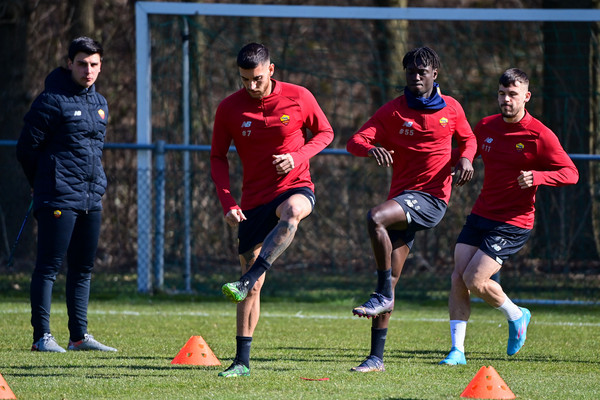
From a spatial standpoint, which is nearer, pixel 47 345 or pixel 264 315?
pixel 47 345

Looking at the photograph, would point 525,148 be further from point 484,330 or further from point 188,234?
point 188,234

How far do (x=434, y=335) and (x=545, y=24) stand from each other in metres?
6.91

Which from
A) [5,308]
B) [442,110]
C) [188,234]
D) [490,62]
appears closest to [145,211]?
[188,234]

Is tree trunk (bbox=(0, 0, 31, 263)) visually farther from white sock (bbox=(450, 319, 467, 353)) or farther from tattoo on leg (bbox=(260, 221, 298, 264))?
tattoo on leg (bbox=(260, 221, 298, 264))

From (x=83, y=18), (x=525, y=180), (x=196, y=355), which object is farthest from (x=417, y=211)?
(x=83, y=18)

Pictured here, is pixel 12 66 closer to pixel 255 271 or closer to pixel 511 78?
pixel 511 78

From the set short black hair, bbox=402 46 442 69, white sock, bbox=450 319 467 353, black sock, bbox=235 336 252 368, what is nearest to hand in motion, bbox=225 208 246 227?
black sock, bbox=235 336 252 368

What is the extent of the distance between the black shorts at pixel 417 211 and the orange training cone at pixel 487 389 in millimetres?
1431

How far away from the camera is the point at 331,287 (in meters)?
12.3

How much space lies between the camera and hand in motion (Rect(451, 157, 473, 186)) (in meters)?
6.53

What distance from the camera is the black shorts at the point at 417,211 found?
21.1 ft

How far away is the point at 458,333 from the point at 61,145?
3.29 m

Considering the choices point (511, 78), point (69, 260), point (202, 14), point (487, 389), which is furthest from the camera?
point (202, 14)

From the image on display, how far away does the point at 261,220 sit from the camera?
6.20m
